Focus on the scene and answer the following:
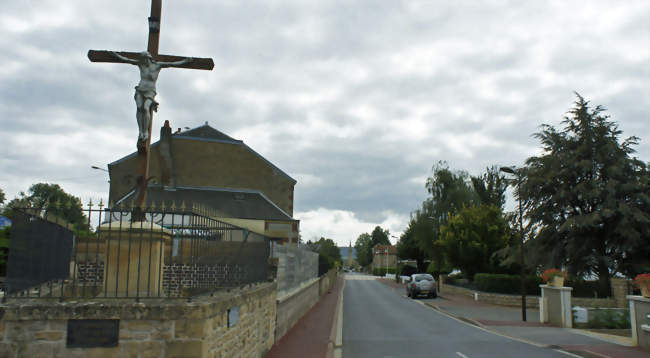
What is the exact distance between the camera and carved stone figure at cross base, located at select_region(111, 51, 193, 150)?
23.2 feet

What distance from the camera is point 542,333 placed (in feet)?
52.6

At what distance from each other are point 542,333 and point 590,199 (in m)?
Result: 13.1

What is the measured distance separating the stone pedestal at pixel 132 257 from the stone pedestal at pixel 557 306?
16780mm

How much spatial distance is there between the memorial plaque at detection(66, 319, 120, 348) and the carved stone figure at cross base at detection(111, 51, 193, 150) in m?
2.82

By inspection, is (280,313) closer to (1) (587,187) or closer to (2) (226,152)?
(1) (587,187)

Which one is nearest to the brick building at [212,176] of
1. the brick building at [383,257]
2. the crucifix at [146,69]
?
the crucifix at [146,69]

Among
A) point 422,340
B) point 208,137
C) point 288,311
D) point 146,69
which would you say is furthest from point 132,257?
point 208,137

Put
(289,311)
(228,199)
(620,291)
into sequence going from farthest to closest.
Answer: (228,199) < (620,291) < (289,311)

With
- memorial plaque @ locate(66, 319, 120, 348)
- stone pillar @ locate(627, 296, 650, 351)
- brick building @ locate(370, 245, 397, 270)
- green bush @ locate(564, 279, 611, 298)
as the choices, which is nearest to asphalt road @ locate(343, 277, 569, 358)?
stone pillar @ locate(627, 296, 650, 351)

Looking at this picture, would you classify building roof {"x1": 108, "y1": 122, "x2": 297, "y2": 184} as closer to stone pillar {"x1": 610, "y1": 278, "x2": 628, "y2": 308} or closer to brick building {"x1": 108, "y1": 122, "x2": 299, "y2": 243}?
brick building {"x1": 108, "y1": 122, "x2": 299, "y2": 243}

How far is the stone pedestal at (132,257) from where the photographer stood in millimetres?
6035

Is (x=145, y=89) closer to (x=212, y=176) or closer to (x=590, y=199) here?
(x=590, y=199)

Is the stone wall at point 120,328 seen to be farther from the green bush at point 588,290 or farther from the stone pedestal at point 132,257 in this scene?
the green bush at point 588,290

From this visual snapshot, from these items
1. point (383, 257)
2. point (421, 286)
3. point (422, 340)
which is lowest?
point (383, 257)
